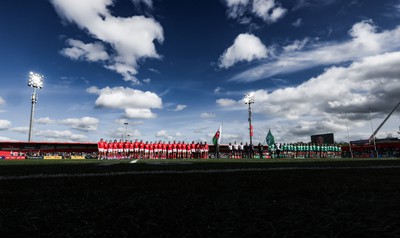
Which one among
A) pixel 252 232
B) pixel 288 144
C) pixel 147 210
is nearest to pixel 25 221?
pixel 147 210

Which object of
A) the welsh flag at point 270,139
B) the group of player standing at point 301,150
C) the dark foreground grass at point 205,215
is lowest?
the dark foreground grass at point 205,215

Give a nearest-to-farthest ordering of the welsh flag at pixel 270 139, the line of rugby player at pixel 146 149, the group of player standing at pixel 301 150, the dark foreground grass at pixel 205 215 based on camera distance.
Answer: the dark foreground grass at pixel 205 215
the line of rugby player at pixel 146 149
the group of player standing at pixel 301 150
the welsh flag at pixel 270 139

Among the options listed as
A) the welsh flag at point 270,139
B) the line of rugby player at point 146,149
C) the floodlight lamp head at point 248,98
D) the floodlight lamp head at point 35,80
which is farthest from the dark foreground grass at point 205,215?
the floodlight lamp head at point 35,80

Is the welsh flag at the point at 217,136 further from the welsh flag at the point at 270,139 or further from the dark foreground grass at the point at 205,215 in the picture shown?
the dark foreground grass at the point at 205,215

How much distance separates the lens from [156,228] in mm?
1762

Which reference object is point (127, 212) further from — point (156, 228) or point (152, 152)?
point (152, 152)

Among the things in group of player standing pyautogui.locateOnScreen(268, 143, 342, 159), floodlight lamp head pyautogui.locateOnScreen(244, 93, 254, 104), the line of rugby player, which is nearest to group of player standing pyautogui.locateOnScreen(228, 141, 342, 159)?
group of player standing pyautogui.locateOnScreen(268, 143, 342, 159)

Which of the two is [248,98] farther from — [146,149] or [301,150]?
[146,149]

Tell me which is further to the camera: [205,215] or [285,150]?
[285,150]

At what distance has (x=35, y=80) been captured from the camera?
50.0 m

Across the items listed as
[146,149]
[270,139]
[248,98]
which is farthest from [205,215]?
[248,98]

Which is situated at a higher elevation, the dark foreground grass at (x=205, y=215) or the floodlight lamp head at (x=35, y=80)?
the floodlight lamp head at (x=35, y=80)

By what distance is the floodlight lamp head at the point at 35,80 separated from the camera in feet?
161

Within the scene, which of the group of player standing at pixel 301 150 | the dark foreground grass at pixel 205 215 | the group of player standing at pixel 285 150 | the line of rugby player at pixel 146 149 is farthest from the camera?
the group of player standing at pixel 301 150
